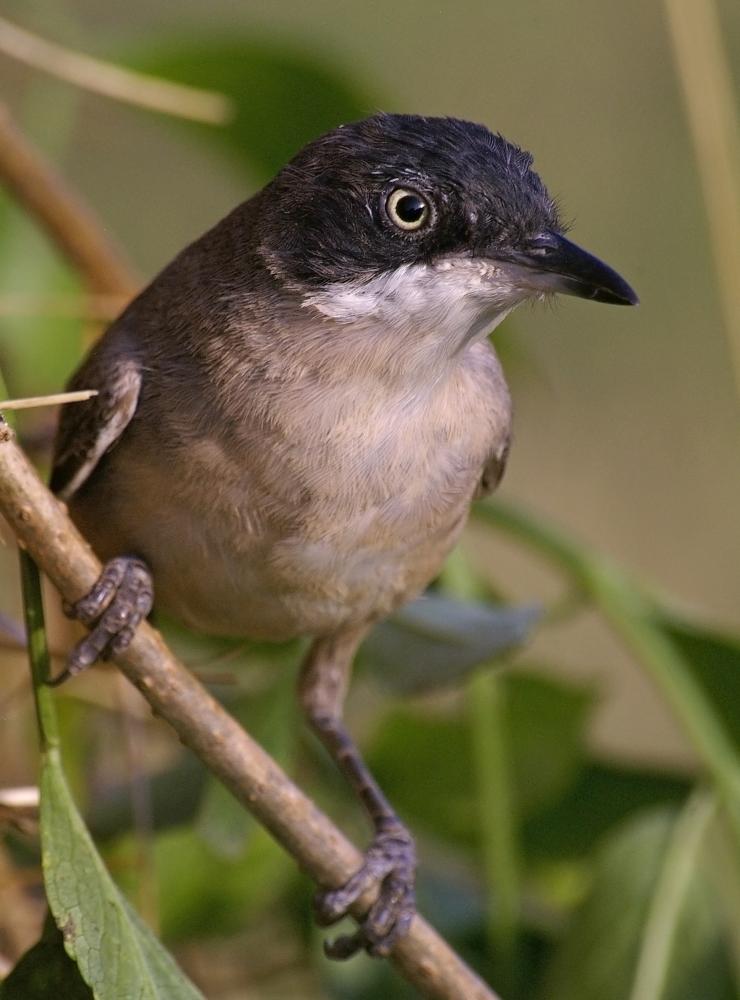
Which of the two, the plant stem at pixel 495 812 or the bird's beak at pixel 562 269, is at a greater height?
the bird's beak at pixel 562 269

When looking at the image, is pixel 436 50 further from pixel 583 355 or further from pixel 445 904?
pixel 445 904

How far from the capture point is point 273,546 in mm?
2809

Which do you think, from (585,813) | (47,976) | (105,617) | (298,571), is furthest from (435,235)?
(585,813)

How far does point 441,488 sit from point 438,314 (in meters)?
0.38

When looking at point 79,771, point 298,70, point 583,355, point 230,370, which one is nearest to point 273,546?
point 230,370

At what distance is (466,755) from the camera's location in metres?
3.62

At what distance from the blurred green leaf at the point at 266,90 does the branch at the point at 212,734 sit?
2169mm

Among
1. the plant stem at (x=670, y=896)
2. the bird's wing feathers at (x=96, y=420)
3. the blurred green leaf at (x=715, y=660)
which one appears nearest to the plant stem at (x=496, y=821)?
the plant stem at (x=670, y=896)

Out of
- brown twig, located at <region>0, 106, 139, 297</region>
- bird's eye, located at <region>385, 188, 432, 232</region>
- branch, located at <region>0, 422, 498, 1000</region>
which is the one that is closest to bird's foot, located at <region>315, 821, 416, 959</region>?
branch, located at <region>0, 422, 498, 1000</region>

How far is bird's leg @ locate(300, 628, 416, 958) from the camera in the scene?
9.37ft

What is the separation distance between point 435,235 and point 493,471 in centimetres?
73

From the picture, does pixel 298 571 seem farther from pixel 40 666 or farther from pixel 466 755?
pixel 466 755

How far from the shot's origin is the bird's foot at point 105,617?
2.45 m

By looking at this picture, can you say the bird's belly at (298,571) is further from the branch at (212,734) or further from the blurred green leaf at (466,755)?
the blurred green leaf at (466,755)
